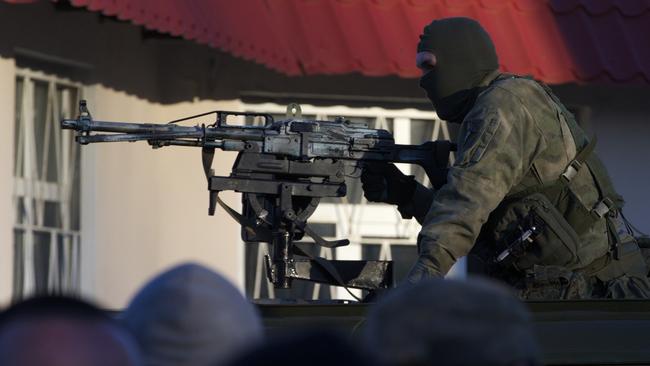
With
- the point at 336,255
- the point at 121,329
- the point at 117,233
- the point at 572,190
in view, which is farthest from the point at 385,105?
the point at 121,329

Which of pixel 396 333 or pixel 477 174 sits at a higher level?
pixel 477 174

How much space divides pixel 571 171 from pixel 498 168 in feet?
1.29

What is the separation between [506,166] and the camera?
5.27 m

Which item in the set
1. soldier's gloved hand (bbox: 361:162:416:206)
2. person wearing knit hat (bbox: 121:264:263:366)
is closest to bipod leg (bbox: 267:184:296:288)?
soldier's gloved hand (bbox: 361:162:416:206)

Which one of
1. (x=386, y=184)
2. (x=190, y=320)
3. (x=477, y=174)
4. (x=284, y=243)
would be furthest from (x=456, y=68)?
(x=190, y=320)

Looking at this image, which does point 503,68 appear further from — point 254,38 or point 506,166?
point 506,166

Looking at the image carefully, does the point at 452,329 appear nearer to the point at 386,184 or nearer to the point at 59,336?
the point at 59,336

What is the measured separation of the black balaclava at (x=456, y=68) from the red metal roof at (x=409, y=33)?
9.45ft

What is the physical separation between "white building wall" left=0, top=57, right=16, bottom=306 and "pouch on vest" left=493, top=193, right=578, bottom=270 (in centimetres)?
353

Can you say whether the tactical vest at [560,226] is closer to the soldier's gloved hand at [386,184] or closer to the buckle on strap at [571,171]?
the buckle on strap at [571,171]

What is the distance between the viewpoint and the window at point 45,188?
8562 millimetres

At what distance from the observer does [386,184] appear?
5973 mm

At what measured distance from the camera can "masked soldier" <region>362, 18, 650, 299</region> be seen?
5195 millimetres

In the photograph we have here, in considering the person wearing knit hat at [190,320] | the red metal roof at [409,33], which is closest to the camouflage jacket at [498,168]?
the person wearing knit hat at [190,320]
